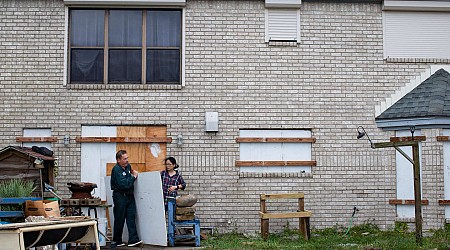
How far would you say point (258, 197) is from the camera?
13102 millimetres

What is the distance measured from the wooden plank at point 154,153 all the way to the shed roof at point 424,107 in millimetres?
4578

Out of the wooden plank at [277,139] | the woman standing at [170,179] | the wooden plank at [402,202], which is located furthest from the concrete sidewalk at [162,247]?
the wooden plank at [402,202]

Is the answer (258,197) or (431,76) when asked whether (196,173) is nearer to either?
(258,197)

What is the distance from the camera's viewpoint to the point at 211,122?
1306 centimetres

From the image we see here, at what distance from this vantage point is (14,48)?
13.2 m

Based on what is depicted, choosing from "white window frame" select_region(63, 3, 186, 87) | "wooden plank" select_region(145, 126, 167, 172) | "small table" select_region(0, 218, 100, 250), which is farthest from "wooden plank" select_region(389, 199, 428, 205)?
"small table" select_region(0, 218, 100, 250)

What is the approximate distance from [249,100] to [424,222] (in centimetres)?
438

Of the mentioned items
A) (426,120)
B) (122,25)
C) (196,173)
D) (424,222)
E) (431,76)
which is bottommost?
(424,222)

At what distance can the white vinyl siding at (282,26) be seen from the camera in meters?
13.4

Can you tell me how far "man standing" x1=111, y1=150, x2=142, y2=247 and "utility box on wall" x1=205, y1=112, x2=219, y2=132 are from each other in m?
2.29

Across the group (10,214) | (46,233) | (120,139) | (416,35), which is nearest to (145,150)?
(120,139)

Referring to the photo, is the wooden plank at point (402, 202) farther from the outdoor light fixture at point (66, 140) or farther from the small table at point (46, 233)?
the small table at point (46, 233)

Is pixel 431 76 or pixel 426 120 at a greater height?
pixel 431 76

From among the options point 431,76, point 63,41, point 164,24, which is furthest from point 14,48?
point 431,76
